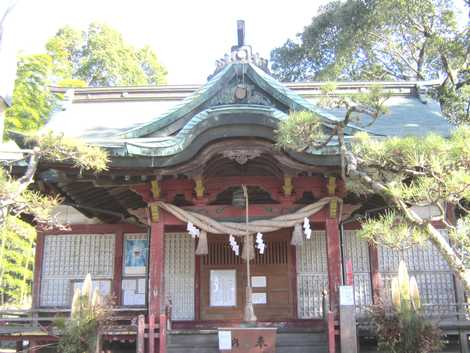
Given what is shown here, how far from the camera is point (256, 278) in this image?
1184 cm

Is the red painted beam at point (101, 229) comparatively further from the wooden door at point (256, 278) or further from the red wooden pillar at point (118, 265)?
the wooden door at point (256, 278)

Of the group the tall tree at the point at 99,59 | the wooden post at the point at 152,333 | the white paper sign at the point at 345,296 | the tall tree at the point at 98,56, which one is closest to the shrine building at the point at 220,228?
the wooden post at the point at 152,333

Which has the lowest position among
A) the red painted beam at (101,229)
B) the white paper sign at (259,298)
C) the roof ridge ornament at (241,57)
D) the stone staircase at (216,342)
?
the stone staircase at (216,342)

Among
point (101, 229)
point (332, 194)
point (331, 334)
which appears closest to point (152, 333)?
point (331, 334)

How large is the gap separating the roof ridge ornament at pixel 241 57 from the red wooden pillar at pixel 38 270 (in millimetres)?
5550

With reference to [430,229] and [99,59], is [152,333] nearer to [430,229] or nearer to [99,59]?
[430,229]

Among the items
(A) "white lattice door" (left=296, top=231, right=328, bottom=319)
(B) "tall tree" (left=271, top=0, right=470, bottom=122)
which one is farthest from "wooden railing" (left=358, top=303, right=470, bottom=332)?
(B) "tall tree" (left=271, top=0, right=470, bottom=122)

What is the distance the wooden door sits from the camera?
38.2 ft

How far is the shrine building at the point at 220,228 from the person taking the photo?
8.93 metres

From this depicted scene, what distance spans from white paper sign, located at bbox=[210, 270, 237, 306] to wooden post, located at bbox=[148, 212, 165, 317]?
8.36 feet

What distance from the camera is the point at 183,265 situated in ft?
39.5

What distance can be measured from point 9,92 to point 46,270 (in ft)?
21.2

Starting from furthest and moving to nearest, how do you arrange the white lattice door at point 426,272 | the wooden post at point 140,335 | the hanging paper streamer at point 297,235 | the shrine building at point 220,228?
the white lattice door at point 426,272 → the hanging paper streamer at point 297,235 → the shrine building at point 220,228 → the wooden post at point 140,335

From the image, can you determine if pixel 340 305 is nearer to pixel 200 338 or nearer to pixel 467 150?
pixel 200 338
